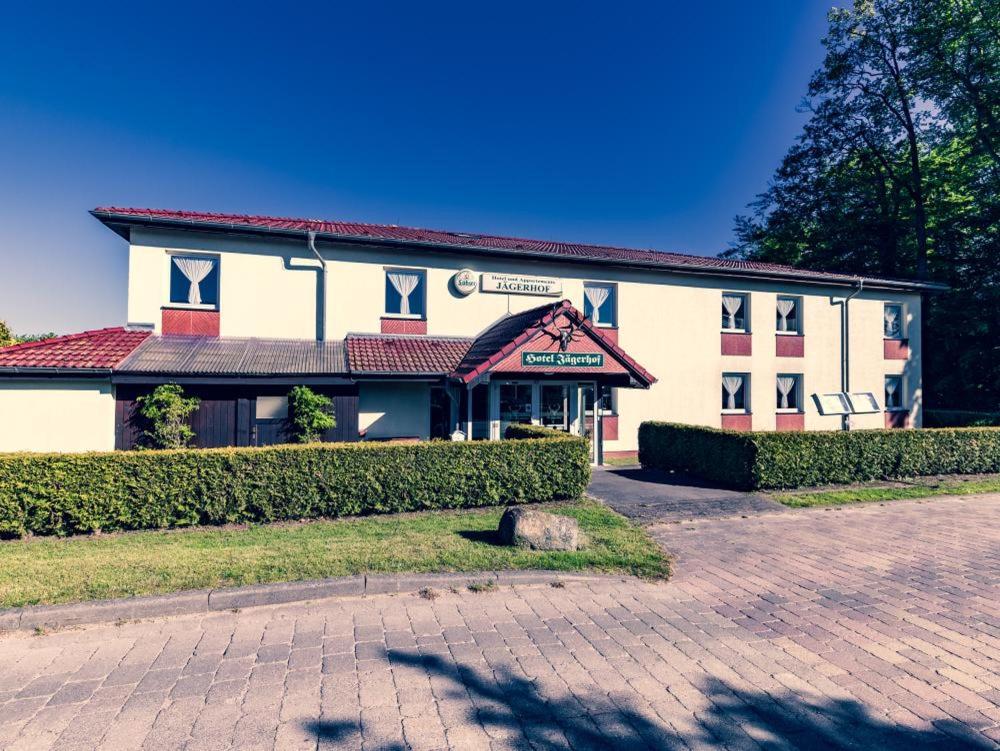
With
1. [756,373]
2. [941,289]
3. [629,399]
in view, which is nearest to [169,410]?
[629,399]

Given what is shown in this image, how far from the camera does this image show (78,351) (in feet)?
39.0

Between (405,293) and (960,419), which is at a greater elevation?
(405,293)

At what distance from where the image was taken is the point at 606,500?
9.94m

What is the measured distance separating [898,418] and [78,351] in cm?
2802

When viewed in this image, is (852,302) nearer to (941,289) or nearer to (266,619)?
(941,289)

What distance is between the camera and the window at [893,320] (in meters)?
20.6

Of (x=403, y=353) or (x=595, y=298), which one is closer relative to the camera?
(x=403, y=353)

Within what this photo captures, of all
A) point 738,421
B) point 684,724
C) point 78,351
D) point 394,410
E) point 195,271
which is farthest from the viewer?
point 738,421

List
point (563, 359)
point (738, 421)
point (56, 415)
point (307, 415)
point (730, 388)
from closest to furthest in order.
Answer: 1. point (56, 415)
2. point (307, 415)
3. point (563, 359)
4. point (738, 421)
5. point (730, 388)

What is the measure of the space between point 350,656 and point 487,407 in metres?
10.2

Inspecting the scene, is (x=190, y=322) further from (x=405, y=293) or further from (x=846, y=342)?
(x=846, y=342)

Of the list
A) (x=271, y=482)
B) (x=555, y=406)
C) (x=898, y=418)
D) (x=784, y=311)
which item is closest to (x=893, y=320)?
(x=898, y=418)

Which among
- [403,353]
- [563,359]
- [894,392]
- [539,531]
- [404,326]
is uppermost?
[404,326]

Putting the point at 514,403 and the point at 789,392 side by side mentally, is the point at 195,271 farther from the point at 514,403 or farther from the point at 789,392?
the point at 789,392
